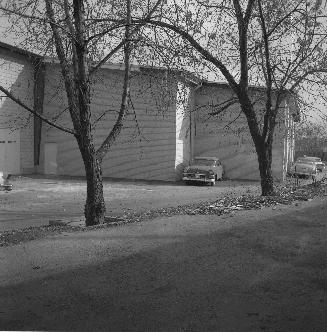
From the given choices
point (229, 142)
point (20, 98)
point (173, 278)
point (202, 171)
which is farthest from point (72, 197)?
point (173, 278)

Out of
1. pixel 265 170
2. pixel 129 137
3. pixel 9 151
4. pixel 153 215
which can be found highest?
pixel 129 137

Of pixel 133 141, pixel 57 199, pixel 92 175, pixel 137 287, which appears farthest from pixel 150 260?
pixel 133 141

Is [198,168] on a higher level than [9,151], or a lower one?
lower

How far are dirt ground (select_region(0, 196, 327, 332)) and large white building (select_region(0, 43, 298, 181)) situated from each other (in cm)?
1923

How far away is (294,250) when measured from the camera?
659 centimetres

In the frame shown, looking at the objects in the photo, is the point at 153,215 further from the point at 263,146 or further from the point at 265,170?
the point at 263,146

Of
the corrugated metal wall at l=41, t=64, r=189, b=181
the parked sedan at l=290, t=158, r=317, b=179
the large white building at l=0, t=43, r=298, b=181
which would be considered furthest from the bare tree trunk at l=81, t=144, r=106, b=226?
the parked sedan at l=290, t=158, r=317, b=179

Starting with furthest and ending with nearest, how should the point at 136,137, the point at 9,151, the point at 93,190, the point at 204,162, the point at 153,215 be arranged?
the point at 136,137 < the point at 9,151 < the point at 204,162 < the point at 93,190 < the point at 153,215

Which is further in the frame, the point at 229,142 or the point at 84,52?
the point at 229,142

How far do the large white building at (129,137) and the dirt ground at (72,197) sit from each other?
1.69 metres

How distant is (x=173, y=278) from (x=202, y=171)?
20524 mm

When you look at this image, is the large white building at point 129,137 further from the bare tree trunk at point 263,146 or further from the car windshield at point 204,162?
the bare tree trunk at point 263,146

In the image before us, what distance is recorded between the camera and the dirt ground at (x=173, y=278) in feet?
14.5

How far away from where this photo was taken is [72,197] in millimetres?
19141
